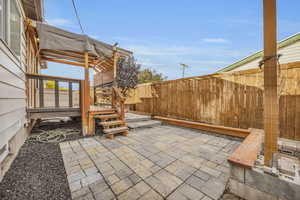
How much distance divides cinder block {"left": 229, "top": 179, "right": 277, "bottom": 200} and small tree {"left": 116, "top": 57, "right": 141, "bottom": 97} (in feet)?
19.9

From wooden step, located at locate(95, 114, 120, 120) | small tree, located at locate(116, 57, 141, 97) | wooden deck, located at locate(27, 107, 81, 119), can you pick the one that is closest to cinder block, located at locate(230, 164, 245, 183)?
wooden step, located at locate(95, 114, 120, 120)

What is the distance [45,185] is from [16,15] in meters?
3.42

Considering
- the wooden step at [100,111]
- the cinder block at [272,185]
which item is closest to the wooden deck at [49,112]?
the wooden step at [100,111]

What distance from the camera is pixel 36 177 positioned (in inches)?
65.5

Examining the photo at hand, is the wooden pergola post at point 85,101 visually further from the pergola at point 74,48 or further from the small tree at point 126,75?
the small tree at point 126,75

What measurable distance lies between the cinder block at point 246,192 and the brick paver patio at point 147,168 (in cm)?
15

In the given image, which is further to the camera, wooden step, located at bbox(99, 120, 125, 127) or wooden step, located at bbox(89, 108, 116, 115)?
wooden step, located at bbox(89, 108, 116, 115)

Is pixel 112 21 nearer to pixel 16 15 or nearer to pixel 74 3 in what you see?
pixel 74 3

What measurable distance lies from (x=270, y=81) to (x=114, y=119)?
3.95m

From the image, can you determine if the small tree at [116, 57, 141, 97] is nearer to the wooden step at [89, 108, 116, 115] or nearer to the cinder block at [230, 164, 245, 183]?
the wooden step at [89, 108, 116, 115]

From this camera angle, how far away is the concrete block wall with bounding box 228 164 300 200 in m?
1.10

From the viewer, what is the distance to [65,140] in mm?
3146

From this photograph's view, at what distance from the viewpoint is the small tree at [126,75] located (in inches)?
262

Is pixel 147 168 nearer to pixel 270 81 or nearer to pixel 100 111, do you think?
pixel 270 81
